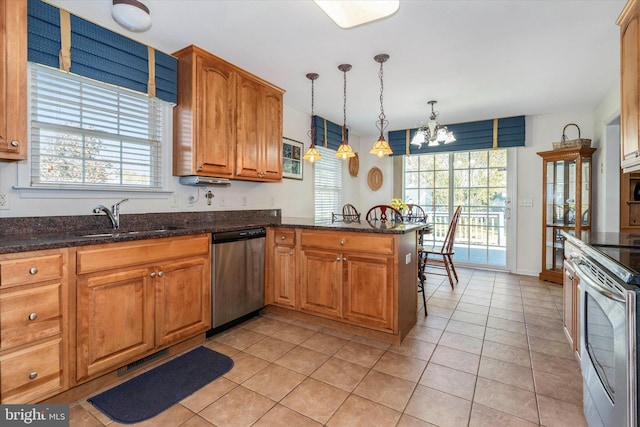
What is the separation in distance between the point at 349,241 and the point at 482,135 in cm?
357

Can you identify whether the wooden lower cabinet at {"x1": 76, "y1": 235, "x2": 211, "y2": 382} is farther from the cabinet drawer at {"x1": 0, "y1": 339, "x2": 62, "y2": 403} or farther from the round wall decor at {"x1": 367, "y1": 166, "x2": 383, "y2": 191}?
the round wall decor at {"x1": 367, "y1": 166, "x2": 383, "y2": 191}

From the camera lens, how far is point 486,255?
5.09 metres

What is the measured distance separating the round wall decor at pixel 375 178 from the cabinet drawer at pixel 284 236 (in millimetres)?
3373

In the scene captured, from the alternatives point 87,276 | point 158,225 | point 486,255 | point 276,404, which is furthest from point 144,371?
point 486,255

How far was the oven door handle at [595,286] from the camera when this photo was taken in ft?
3.92

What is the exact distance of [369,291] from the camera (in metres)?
2.50

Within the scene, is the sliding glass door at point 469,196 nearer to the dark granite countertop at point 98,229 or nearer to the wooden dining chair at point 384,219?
the wooden dining chair at point 384,219

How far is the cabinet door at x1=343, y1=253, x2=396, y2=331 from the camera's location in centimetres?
242

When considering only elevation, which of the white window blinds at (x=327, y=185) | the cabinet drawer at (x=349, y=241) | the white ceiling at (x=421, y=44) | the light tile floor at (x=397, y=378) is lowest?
the light tile floor at (x=397, y=378)

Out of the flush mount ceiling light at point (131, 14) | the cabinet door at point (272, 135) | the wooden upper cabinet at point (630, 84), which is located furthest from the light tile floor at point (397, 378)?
the flush mount ceiling light at point (131, 14)

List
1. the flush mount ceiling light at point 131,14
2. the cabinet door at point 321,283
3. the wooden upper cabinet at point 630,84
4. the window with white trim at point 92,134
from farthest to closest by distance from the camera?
the cabinet door at point 321,283, the window with white trim at point 92,134, the flush mount ceiling light at point 131,14, the wooden upper cabinet at point 630,84

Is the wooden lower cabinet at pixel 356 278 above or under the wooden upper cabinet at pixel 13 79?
under

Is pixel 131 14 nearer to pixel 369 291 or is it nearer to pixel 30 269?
pixel 30 269

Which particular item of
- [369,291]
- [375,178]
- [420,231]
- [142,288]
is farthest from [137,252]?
[375,178]
